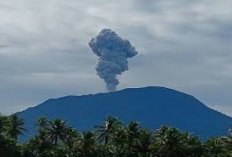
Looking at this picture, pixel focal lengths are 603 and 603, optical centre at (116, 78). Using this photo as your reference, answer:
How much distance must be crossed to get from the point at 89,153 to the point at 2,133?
22.0 metres

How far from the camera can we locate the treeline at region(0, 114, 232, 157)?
122 metres

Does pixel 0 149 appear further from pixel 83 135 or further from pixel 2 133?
pixel 83 135

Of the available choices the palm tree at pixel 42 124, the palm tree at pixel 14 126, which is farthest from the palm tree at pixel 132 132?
the palm tree at pixel 14 126

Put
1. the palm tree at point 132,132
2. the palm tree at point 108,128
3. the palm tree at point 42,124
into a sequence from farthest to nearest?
the palm tree at point 42,124
the palm tree at point 108,128
the palm tree at point 132,132

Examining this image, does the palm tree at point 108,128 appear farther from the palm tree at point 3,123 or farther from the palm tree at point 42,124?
the palm tree at point 3,123

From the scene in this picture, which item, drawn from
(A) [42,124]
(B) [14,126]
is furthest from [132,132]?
(B) [14,126]

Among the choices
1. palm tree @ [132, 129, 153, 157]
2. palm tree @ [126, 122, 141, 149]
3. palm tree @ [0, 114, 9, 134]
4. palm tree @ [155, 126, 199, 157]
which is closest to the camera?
palm tree @ [155, 126, 199, 157]

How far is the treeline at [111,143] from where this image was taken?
122500 mm

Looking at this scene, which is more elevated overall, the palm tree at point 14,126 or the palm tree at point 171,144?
the palm tree at point 14,126

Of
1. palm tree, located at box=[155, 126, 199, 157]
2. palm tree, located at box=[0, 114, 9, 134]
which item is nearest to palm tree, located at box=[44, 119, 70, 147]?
palm tree, located at box=[0, 114, 9, 134]

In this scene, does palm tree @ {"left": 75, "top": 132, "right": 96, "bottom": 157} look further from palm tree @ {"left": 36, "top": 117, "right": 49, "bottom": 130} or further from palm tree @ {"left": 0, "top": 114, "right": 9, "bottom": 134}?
palm tree @ {"left": 0, "top": 114, "right": 9, "bottom": 134}

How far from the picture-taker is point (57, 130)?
13562cm

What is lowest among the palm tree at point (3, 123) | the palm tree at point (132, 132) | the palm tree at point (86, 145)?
the palm tree at point (86, 145)

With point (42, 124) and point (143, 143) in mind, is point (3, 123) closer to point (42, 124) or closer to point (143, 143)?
point (42, 124)
